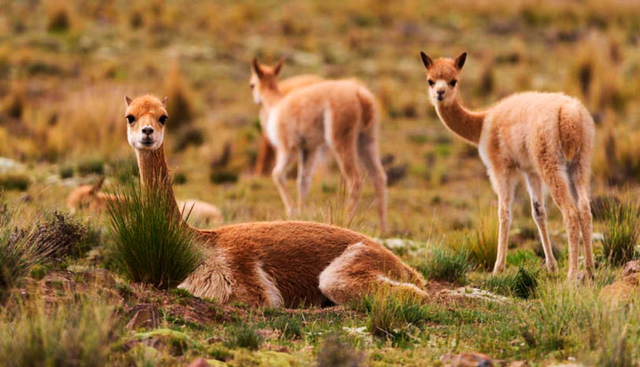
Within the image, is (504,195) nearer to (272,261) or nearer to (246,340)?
(272,261)

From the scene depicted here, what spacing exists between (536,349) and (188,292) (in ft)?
8.18

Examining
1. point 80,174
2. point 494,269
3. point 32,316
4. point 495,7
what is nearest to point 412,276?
point 494,269

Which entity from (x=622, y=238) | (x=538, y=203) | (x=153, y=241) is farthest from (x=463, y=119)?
(x=153, y=241)

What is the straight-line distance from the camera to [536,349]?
16.8 feet

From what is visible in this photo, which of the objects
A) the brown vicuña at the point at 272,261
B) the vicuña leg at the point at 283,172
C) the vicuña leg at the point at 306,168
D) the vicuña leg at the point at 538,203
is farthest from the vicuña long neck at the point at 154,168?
the vicuña leg at the point at 306,168

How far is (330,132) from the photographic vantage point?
11656 millimetres

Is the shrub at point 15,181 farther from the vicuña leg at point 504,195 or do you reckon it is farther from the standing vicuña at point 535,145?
the vicuña leg at point 504,195

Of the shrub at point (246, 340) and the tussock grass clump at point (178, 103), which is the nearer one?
the shrub at point (246, 340)

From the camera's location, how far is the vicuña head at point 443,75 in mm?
8600

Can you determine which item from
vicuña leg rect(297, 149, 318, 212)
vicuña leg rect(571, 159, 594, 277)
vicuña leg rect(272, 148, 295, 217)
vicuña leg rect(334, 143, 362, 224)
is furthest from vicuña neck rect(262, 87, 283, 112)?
vicuña leg rect(571, 159, 594, 277)

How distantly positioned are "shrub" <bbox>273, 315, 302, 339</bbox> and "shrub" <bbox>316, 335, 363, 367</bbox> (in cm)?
76

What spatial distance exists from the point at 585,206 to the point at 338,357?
381cm

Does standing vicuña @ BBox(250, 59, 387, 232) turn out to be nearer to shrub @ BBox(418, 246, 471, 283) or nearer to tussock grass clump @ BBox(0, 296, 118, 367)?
shrub @ BBox(418, 246, 471, 283)

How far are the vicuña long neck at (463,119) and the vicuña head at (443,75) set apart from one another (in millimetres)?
218
